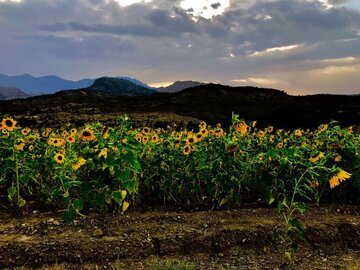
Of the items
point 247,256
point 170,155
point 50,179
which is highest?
point 170,155

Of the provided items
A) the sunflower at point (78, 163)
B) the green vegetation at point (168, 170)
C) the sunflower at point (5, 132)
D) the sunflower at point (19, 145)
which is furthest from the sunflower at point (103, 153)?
the sunflower at point (5, 132)

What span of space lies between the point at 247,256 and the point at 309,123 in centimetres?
2995

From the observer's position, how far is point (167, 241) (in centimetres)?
745

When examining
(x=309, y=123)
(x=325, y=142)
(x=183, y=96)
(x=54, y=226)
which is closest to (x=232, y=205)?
(x=325, y=142)

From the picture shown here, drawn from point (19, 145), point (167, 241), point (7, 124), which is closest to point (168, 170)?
point (167, 241)

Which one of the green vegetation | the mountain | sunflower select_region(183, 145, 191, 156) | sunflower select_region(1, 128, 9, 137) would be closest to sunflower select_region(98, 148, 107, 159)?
the green vegetation

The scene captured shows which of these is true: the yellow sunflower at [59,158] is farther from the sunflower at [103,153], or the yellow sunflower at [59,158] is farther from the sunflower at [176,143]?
the sunflower at [176,143]

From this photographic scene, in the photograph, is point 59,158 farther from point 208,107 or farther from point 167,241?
point 208,107

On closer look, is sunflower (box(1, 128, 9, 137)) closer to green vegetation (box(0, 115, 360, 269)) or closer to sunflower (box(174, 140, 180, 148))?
green vegetation (box(0, 115, 360, 269))

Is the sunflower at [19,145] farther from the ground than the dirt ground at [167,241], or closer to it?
farther from the ground

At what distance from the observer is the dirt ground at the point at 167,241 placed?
700cm

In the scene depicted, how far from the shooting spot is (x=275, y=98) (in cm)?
8219

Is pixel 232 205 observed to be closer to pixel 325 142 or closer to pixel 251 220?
pixel 251 220

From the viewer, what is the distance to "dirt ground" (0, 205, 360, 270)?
700cm
